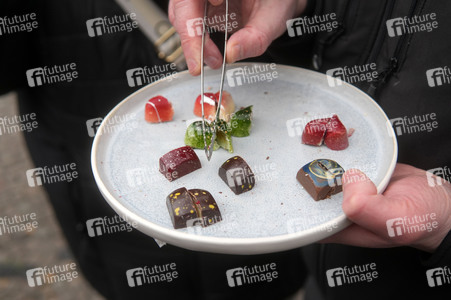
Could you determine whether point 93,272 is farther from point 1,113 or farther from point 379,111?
point 1,113

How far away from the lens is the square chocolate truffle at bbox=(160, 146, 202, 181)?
4.73 feet

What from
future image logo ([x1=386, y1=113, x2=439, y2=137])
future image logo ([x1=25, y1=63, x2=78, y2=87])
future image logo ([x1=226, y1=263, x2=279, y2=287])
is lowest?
future image logo ([x1=226, y1=263, x2=279, y2=287])

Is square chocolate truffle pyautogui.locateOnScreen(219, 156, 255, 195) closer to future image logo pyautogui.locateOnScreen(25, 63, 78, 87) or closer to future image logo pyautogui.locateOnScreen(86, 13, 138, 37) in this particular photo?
future image logo pyautogui.locateOnScreen(86, 13, 138, 37)

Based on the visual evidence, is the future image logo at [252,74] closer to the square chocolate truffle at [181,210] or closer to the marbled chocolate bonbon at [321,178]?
the marbled chocolate bonbon at [321,178]

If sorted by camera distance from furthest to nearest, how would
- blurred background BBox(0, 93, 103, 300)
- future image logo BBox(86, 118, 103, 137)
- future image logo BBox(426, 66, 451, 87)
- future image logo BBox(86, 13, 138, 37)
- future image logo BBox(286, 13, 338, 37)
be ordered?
blurred background BBox(0, 93, 103, 300) < future image logo BBox(86, 118, 103, 137) < future image logo BBox(86, 13, 138, 37) < future image logo BBox(286, 13, 338, 37) < future image logo BBox(426, 66, 451, 87)

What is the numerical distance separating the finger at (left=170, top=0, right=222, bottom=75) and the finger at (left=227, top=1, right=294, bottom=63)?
0.38 feet

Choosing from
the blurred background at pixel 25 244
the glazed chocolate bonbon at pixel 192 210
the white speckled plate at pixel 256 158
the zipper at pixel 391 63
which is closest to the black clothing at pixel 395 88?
the zipper at pixel 391 63

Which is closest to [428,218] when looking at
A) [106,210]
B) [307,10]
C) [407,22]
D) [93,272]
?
[407,22]

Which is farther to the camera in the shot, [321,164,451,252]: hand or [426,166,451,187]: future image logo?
[426,166,451,187]: future image logo

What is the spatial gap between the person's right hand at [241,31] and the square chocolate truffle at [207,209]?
0.56m

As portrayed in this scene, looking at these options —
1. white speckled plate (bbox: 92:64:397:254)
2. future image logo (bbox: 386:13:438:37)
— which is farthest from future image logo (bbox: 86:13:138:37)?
future image logo (bbox: 386:13:438:37)

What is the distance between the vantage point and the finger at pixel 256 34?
1573mm

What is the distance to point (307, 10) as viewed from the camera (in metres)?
1.87

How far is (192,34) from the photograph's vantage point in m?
1.65
